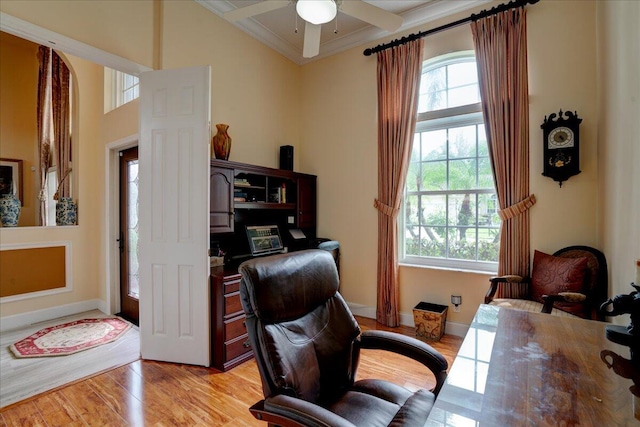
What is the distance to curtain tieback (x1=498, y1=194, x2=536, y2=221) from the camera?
2.75m

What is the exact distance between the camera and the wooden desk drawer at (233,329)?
2482mm

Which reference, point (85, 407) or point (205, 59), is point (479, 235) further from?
point (85, 407)

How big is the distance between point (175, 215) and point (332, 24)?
2.82 metres

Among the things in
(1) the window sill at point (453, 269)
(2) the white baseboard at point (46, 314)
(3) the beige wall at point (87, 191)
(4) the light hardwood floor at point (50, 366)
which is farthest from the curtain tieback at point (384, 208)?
(2) the white baseboard at point (46, 314)

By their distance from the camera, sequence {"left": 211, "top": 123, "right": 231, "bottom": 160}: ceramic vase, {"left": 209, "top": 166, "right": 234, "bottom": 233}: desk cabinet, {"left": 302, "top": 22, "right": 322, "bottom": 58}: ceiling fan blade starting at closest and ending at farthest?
{"left": 302, "top": 22, "right": 322, "bottom": 58}: ceiling fan blade, {"left": 209, "top": 166, "right": 234, "bottom": 233}: desk cabinet, {"left": 211, "top": 123, "right": 231, "bottom": 160}: ceramic vase

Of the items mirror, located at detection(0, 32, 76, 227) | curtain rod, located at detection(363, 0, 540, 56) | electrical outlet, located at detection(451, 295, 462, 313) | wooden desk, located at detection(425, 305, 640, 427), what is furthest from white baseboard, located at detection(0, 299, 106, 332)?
curtain rod, located at detection(363, 0, 540, 56)

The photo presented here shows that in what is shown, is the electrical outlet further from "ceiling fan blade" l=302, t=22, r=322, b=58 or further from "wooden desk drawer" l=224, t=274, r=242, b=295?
"ceiling fan blade" l=302, t=22, r=322, b=58

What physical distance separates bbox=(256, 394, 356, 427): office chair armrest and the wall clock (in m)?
2.79

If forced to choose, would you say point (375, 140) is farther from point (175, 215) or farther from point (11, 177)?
point (11, 177)

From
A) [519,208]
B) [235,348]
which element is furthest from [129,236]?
[519,208]

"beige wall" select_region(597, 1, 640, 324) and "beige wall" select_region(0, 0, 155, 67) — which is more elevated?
"beige wall" select_region(0, 0, 155, 67)

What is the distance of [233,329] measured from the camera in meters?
2.54

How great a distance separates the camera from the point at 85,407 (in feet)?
6.50

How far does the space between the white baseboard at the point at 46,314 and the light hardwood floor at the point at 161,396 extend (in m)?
1.92
